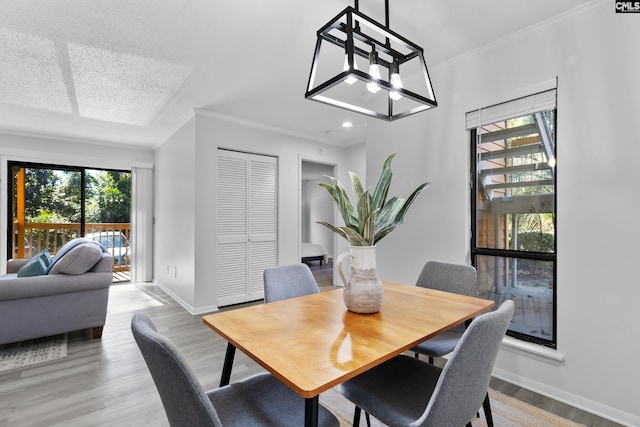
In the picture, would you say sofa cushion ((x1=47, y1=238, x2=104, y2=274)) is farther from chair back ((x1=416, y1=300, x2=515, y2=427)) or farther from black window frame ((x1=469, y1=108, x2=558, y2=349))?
black window frame ((x1=469, y1=108, x2=558, y2=349))

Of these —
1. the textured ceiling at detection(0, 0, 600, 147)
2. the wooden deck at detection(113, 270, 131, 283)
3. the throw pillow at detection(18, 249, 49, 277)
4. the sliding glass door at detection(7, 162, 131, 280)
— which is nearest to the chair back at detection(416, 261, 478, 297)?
the textured ceiling at detection(0, 0, 600, 147)

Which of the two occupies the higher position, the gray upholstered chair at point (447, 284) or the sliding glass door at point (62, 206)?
the sliding glass door at point (62, 206)

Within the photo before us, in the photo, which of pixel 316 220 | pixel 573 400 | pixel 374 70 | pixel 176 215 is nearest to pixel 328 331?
pixel 374 70

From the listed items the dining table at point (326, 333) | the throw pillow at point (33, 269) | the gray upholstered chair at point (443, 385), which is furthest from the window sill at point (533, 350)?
the throw pillow at point (33, 269)

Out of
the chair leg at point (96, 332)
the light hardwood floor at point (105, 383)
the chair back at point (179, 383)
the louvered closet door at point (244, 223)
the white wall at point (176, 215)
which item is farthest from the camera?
the louvered closet door at point (244, 223)

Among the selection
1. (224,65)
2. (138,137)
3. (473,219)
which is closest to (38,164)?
(138,137)

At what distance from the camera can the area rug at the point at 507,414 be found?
→ 1.70 meters

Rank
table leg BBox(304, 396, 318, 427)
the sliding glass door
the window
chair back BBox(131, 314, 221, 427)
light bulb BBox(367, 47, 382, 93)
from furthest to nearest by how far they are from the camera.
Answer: the sliding glass door < the window < light bulb BBox(367, 47, 382, 93) < table leg BBox(304, 396, 318, 427) < chair back BBox(131, 314, 221, 427)

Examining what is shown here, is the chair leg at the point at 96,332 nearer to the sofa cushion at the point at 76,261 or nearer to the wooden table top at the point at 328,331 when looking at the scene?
the sofa cushion at the point at 76,261

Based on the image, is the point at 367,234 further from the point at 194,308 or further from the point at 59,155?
the point at 59,155

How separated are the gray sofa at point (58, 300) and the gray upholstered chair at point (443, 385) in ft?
9.03

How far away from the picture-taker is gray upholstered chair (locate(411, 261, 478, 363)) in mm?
1669

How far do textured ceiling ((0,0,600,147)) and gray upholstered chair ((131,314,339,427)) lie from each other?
1897 mm

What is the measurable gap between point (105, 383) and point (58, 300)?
109cm
